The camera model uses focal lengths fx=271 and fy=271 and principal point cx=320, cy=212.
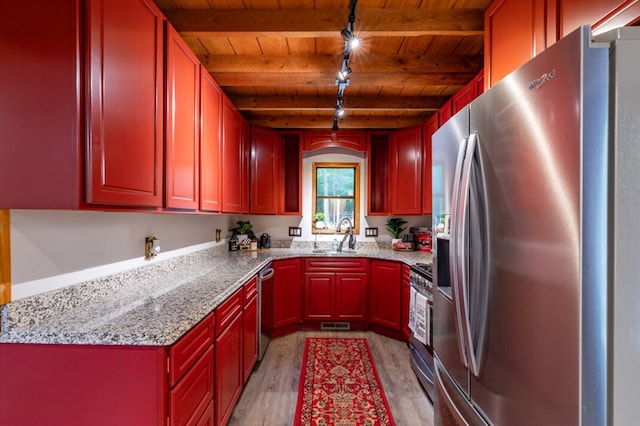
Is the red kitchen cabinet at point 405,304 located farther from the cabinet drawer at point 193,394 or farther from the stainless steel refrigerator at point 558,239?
the cabinet drawer at point 193,394

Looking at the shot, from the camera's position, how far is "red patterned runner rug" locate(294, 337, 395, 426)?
1812mm

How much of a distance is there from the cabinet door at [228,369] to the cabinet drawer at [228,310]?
0.03m

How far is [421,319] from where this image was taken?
2029mm

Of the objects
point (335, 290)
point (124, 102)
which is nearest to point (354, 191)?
point (335, 290)

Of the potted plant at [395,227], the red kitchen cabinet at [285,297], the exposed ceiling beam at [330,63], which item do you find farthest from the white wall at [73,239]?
the potted plant at [395,227]

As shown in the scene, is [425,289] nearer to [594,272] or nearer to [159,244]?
[594,272]

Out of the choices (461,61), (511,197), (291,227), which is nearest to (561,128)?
(511,197)

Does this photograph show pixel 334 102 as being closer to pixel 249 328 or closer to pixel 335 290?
pixel 335 290

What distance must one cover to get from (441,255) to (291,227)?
8.61ft

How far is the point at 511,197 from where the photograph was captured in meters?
0.80

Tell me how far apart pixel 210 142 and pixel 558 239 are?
2.11 m

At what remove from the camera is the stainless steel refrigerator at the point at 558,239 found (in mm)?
602

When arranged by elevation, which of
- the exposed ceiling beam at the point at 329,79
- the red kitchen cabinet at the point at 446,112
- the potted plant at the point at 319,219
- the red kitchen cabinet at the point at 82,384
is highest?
the exposed ceiling beam at the point at 329,79

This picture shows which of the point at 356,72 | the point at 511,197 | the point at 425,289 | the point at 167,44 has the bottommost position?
the point at 425,289
